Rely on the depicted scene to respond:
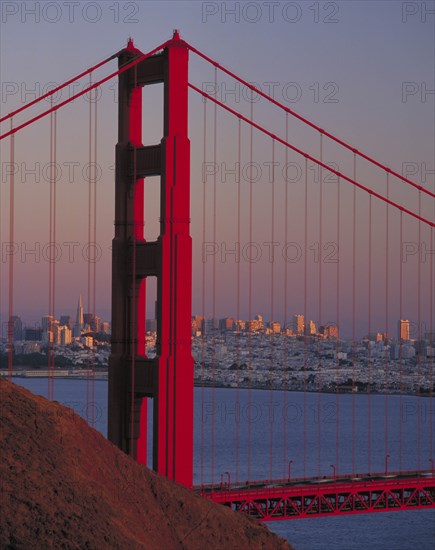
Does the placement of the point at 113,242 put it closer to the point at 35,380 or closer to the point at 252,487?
the point at 252,487

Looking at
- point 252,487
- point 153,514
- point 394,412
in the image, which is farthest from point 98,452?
point 394,412

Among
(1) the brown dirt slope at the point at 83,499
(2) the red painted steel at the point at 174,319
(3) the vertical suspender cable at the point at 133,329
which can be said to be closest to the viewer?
(1) the brown dirt slope at the point at 83,499

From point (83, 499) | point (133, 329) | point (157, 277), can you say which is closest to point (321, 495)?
point (133, 329)

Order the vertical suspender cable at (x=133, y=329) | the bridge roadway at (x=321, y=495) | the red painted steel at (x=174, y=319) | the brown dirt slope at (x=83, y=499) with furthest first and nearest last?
the bridge roadway at (x=321, y=495), the vertical suspender cable at (x=133, y=329), the red painted steel at (x=174, y=319), the brown dirt slope at (x=83, y=499)

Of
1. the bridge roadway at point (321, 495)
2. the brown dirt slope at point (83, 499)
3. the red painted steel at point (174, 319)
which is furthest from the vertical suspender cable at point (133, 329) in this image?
the brown dirt slope at point (83, 499)

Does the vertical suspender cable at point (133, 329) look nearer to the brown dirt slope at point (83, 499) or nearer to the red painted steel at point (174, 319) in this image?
the red painted steel at point (174, 319)

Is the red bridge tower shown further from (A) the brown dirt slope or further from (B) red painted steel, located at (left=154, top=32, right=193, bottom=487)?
(A) the brown dirt slope

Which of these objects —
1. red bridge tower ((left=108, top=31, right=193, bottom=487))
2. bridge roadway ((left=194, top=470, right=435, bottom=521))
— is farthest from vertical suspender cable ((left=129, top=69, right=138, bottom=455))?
bridge roadway ((left=194, top=470, right=435, bottom=521))
